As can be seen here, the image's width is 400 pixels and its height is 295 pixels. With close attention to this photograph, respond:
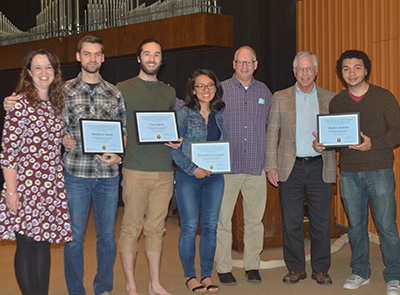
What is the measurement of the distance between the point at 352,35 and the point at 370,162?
9.31 feet

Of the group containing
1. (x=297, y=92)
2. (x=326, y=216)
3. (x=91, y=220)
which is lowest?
(x=91, y=220)

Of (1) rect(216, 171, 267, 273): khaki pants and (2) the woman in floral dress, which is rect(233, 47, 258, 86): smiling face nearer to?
(1) rect(216, 171, 267, 273): khaki pants

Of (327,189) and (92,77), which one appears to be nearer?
(92,77)

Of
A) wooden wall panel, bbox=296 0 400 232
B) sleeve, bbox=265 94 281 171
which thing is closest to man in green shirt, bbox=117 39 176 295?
sleeve, bbox=265 94 281 171

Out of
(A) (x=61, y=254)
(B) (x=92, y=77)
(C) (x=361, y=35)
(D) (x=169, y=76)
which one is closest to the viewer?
(B) (x=92, y=77)

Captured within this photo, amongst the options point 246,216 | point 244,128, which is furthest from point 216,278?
point 244,128

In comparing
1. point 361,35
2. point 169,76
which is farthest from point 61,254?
point 361,35

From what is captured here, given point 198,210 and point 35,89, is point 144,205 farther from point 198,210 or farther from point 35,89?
point 35,89

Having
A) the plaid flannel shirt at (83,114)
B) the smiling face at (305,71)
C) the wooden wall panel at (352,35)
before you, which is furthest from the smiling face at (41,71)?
the wooden wall panel at (352,35)

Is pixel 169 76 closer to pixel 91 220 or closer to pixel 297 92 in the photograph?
pixel 91 220

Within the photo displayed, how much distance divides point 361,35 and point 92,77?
3.76 meters

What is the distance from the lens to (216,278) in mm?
4559

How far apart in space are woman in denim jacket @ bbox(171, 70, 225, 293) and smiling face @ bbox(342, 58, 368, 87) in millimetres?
969

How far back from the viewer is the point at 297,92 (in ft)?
14.2
